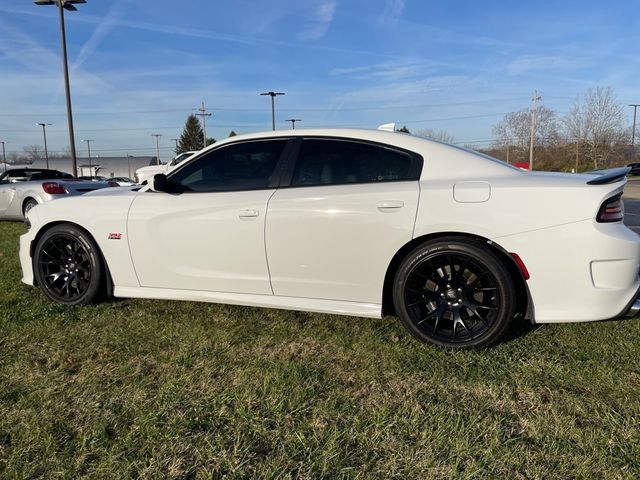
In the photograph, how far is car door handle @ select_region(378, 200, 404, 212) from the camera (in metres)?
3.03

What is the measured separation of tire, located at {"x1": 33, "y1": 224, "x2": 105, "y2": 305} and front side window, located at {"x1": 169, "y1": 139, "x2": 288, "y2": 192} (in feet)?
3.18

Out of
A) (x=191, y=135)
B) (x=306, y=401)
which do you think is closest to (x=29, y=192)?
(x=306, y=401)

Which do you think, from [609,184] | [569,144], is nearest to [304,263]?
[609,184]

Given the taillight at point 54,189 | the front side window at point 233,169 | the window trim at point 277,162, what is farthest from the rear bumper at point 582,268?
the taillight at point 54,189

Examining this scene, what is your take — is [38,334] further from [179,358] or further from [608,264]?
[608,264]

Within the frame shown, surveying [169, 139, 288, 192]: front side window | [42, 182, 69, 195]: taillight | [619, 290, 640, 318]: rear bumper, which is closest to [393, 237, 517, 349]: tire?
[619, 290, 640, 318]: rear bumper

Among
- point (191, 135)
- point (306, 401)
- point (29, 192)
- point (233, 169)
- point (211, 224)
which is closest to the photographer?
point (306, 401)

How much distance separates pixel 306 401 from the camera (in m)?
2.43

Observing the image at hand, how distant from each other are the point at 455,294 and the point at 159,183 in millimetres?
2334

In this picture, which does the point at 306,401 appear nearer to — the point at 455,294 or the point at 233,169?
the point at 455,294

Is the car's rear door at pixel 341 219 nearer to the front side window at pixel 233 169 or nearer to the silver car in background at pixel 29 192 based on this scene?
the front side window at pixel 233 169

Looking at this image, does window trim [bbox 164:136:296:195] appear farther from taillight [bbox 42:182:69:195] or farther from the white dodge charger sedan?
taillight [bbox 42:182:69:195]

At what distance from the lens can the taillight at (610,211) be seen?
2.74m

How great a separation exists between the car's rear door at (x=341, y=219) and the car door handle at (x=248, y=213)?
0.36 ft
